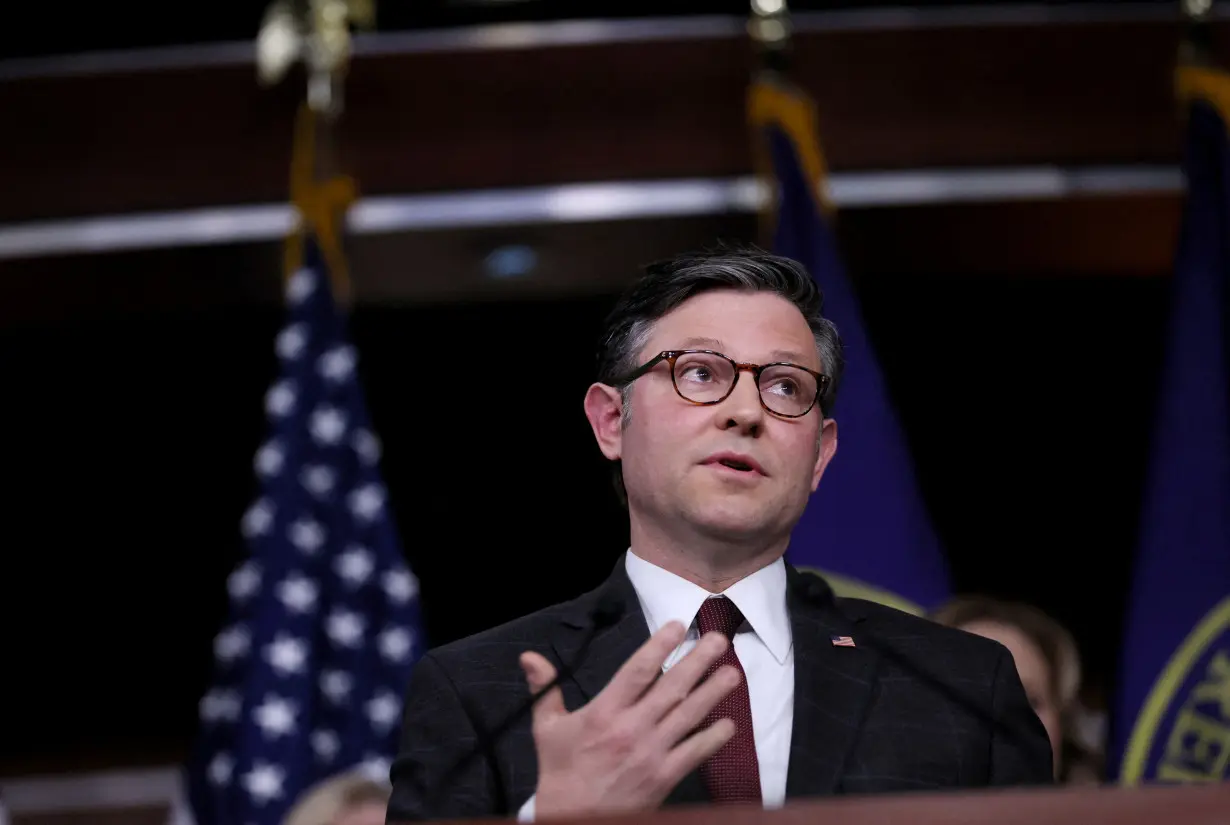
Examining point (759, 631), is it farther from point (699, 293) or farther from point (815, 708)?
point (699, 293)

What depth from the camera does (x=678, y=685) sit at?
2.59 ft

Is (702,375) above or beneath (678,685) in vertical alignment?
above

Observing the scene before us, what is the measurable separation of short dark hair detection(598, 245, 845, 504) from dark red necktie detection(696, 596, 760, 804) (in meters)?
0.14

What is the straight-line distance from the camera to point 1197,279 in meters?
2.42

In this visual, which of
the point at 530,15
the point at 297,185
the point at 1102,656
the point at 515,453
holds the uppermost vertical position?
the point at 530,15

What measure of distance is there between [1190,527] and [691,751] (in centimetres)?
176

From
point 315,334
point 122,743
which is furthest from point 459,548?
point 122,743

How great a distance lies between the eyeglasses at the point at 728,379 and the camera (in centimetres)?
89

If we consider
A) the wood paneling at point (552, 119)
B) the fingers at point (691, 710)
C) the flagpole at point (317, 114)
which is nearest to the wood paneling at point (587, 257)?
the wood paneling at point (552, 119)

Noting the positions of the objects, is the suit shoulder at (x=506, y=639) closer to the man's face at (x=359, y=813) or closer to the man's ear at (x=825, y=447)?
the man's ear at (x=825, y=447)

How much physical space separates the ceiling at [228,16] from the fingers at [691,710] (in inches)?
88.2

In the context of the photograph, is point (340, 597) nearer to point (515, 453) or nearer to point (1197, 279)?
point (515, 453)

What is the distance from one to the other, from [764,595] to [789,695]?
0.06 meters

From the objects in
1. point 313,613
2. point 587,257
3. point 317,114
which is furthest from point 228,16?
point 313,613
